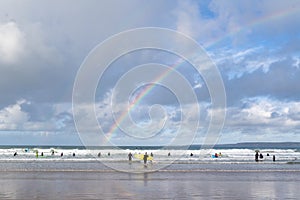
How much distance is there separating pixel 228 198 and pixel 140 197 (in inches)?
186

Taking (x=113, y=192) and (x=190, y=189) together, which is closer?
(x=113, y=192)

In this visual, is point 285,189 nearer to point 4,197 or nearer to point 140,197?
point 140,197

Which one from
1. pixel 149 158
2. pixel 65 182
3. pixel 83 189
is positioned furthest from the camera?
pixel 149 158

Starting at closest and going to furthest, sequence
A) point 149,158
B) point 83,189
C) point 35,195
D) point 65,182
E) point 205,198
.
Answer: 1. point 205,198
2. point 35,195
3. point 83,189
4. point 65,182
5. point 149,158

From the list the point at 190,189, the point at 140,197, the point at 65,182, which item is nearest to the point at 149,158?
the point at 65,182

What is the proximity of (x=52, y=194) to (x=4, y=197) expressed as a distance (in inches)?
112

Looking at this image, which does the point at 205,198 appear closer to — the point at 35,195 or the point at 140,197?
the point at 140,197

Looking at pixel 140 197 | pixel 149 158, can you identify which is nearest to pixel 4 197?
pixel 140 197

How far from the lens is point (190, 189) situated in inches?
1023

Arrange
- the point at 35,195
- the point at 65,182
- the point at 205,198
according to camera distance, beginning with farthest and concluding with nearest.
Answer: the point at 65,182 → the point at 35,195 → the point at 205,198

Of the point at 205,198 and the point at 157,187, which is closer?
the point at 205,198

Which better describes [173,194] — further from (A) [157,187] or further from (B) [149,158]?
→ (B) [149,158]

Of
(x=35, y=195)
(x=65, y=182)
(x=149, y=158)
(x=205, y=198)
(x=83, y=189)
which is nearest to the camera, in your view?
(x=205, y=198)

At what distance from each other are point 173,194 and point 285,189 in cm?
783
